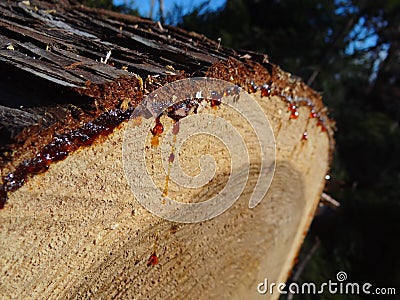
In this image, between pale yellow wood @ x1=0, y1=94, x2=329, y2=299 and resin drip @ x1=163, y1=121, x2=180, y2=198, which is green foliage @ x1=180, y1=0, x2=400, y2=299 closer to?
pale yellow wood @ x1=0, y1=94, x2=329, y2=299

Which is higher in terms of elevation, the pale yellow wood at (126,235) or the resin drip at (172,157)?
the resin drip at (172,157)

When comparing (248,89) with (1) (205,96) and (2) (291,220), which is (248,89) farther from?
(2) (291,220)
